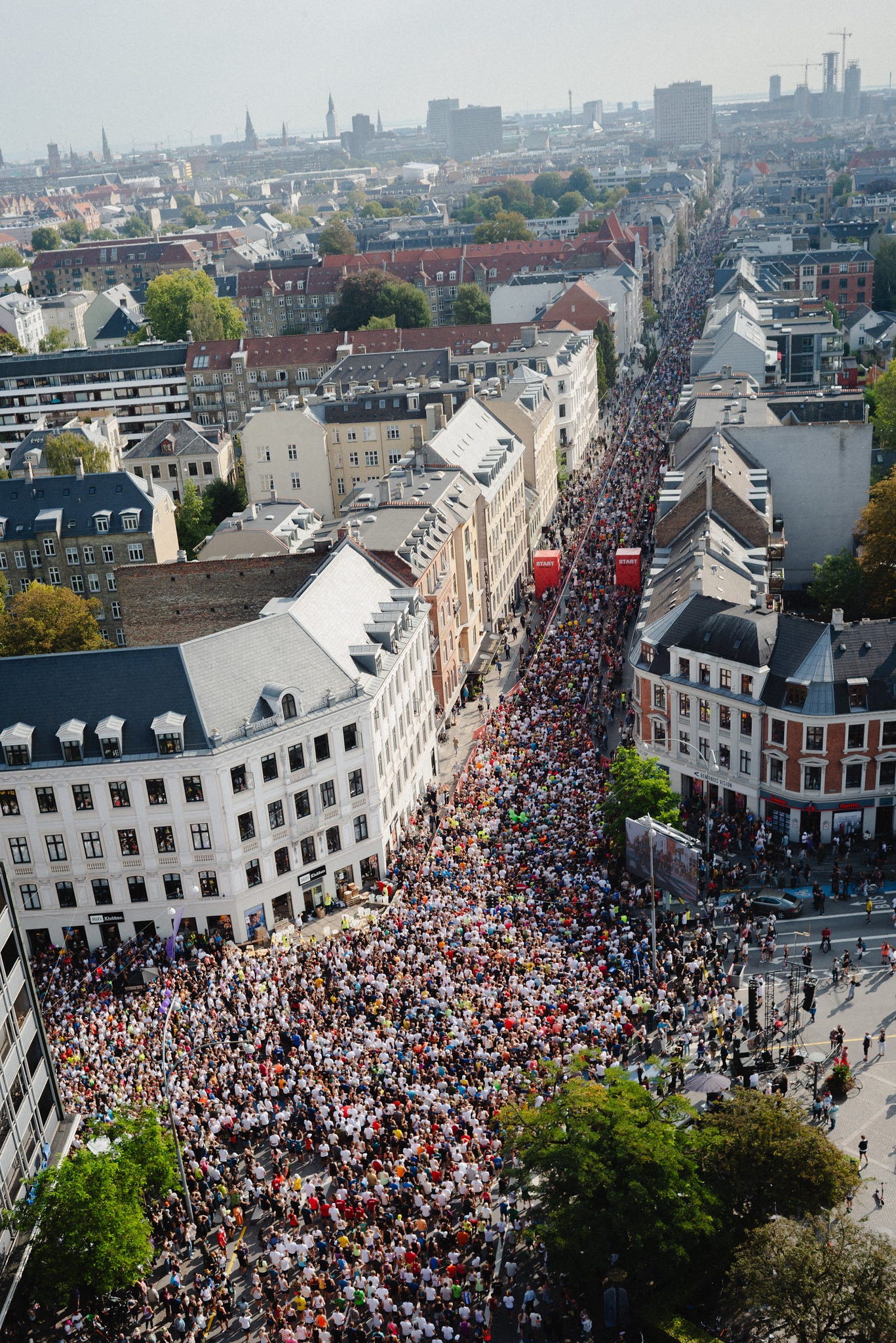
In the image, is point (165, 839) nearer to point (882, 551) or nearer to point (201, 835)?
point (201, 835)

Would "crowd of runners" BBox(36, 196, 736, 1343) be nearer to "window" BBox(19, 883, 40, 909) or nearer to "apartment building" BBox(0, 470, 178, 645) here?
"window" BBox(19, 883, 40, 909)

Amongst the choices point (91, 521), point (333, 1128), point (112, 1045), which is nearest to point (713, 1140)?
point (333, 1128)

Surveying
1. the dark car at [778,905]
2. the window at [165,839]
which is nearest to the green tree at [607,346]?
the dark car at [778,905]

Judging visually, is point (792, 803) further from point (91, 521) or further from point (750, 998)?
point (91, 521)

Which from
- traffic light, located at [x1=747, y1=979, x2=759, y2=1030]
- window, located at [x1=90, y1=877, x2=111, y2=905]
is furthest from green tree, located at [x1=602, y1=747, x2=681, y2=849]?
window, located at [x1=90, y1=877, x2=111, y2=905]

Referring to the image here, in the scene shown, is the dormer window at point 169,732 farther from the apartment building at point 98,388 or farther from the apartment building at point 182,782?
the apartment building at point 98,388

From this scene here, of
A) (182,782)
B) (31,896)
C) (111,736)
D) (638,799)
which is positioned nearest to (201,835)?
(182,782)
